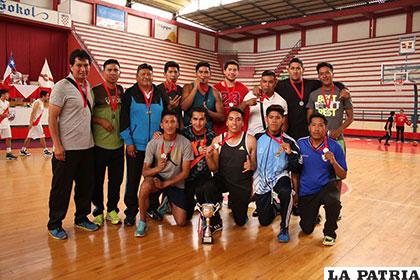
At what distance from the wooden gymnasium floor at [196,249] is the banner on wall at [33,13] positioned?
10802 millimetres

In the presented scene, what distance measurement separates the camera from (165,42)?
62.5ft

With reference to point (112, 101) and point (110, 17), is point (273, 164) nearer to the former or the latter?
point (112, 101)

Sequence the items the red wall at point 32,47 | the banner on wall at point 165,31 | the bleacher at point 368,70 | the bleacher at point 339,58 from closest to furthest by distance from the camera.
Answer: the red wall at point 32,47, the bleacher at point 339,58, the bleacher at point 368,70, the banner on wall at point 165,31

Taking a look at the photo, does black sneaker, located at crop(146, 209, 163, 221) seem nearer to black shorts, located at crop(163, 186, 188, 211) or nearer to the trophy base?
black shorts, located at crop(163, 186, 188, 211)

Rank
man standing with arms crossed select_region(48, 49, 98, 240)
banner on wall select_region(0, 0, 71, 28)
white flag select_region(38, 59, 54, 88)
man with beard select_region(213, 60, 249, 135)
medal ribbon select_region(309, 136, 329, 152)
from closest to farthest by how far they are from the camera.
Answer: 1. man standing with arms crossed select_region(48, 49, 98, 240)
2. medal ribbon select_region(309, 136, 329, 152)
3. man with beard select_region(213, 60, 249, 135)
4. banner on wall select_region(0, 0, 71, 28)
5. white flag select_region(38, 59, 54, 88)

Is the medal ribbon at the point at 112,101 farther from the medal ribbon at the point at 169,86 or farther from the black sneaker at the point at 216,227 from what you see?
the black sneaker at the point at 216,227

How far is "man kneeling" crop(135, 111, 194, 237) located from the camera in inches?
131

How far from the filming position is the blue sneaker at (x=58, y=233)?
312cm

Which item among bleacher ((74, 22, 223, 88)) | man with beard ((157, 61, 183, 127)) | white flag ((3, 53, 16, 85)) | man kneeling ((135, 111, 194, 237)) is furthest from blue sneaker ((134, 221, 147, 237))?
bleacher ((74, 22, 223, 88))

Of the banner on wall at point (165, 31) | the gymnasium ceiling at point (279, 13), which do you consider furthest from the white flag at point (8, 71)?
the banner on wall at point (165, 31)

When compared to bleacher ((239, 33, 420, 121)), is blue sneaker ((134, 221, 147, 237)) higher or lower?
lower

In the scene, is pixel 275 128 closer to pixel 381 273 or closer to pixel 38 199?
pixel 381 273

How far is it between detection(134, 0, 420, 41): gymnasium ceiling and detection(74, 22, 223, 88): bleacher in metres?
2.12

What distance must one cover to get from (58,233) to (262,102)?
246cm
